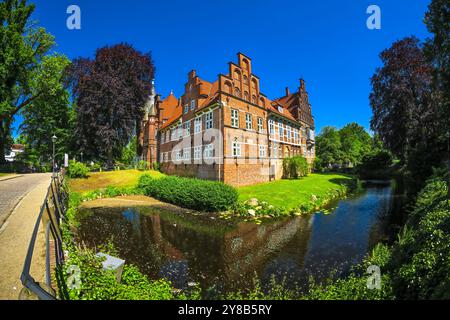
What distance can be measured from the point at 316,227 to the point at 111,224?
12.3 m

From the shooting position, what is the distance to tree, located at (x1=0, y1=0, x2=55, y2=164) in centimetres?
2500

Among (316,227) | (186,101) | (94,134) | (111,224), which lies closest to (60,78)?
(94,134)

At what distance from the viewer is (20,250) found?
6.00 meters

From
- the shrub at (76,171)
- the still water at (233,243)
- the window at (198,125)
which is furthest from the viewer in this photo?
the shrub at (76,171)

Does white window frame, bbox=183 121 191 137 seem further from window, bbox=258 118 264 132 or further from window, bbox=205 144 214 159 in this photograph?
window, bbox=258 118 264 132

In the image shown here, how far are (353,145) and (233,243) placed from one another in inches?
2560

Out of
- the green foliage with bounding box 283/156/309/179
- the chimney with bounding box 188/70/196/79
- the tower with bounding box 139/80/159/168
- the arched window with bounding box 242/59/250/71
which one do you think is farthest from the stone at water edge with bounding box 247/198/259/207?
the tower with bounding box 139/80/159/168

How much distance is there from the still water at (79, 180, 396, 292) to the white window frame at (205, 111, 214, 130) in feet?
34.9

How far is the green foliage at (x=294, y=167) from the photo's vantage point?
30016 millimetres

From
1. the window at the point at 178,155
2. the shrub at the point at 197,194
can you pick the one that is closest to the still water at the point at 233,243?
the shrub at the point at 197,194

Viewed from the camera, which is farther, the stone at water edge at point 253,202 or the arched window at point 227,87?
the arched window at point 227,87

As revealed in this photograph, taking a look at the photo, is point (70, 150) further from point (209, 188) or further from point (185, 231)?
point (185, 231)

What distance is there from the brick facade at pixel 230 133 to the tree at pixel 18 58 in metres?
18.2

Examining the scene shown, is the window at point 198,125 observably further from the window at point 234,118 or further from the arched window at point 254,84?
the arched window at point 254,84
